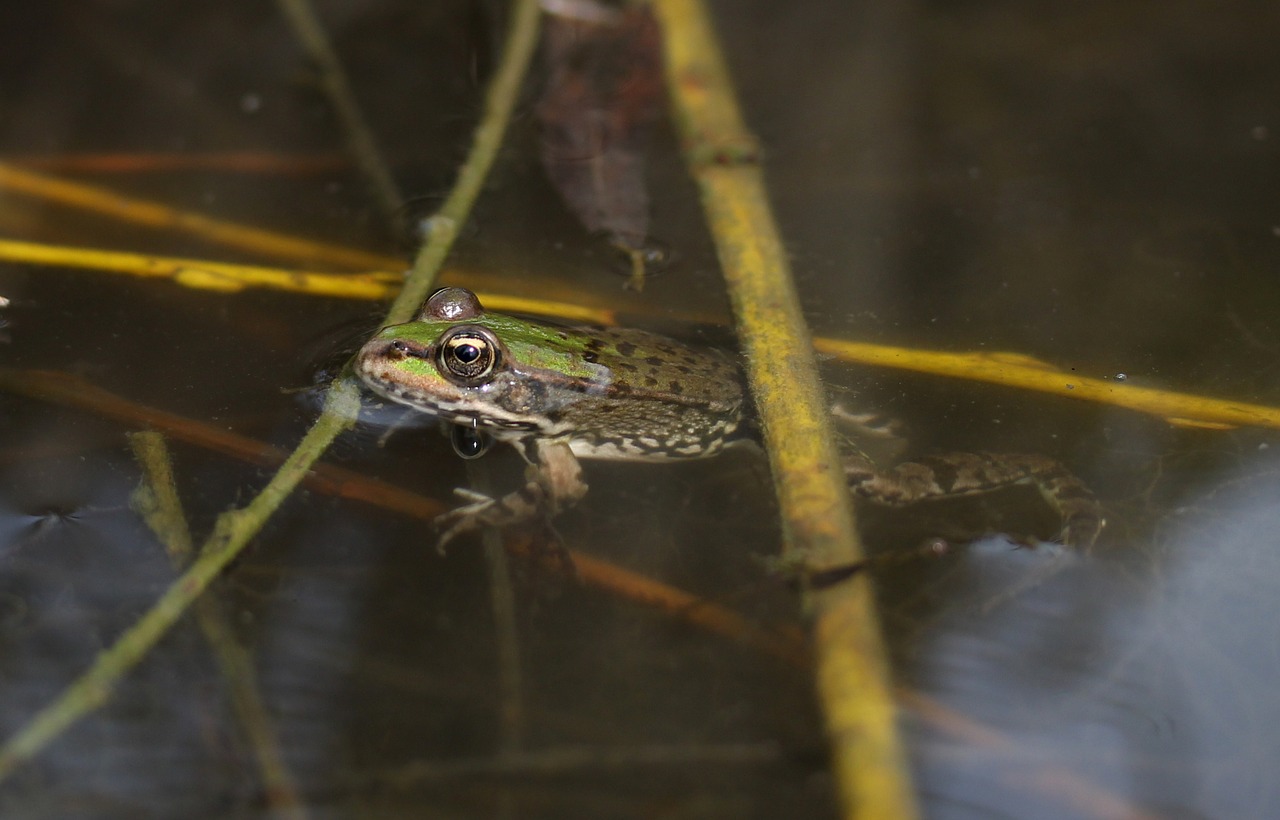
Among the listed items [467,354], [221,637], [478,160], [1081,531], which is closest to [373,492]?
[467,354]

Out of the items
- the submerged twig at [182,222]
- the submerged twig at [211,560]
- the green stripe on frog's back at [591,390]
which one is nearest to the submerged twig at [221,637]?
the submerged twig at [211,560]

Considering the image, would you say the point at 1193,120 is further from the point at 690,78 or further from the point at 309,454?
the point at 309,454

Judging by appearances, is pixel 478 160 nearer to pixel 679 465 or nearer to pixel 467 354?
pixel 467 354

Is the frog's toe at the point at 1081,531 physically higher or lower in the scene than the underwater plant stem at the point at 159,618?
higher

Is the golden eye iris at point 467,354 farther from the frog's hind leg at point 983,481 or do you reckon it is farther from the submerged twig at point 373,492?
the frog's hind leg at point 983,481

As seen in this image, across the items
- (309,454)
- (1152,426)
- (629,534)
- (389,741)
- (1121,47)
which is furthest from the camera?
(1121,47)

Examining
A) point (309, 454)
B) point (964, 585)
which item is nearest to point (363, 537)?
point (309, 454)
